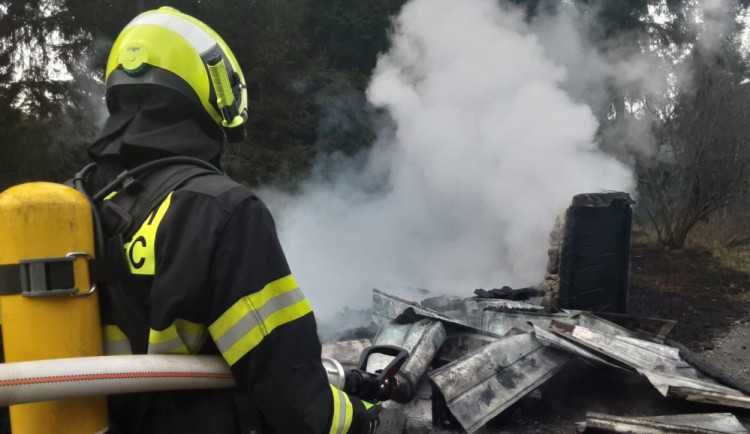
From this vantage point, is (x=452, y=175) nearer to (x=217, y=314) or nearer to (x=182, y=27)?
(x=182, y=27)

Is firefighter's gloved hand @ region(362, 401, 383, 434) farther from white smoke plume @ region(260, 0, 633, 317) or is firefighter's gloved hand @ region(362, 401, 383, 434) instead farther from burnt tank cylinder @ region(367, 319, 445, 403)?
white smoke plume @ region(260, 0, 633, 317)

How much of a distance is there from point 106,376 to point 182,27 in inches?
41.2

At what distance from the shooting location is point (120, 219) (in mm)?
1370

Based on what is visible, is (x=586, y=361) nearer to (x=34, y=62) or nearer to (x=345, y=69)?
(x=34, y=62)

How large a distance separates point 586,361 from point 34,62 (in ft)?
28.4

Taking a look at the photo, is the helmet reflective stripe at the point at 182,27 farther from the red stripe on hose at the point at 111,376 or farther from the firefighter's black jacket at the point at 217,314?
the red stripe on hose at the point at 111,376

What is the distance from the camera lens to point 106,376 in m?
1.16

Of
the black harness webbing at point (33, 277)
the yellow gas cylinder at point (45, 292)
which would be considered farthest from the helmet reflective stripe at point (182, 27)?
the black harness webbing at point (33, 277)

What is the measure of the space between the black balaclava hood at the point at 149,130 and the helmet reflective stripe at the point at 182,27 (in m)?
0.20

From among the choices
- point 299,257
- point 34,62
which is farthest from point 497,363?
point 34,62

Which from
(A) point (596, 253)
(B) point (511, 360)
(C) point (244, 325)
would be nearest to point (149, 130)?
(C) point (244, 325)

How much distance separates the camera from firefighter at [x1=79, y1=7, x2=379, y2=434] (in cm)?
126

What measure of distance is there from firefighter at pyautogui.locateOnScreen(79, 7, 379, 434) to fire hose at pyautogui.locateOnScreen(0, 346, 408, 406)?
54 millimetres

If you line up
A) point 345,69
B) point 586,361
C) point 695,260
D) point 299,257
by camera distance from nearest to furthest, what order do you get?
point 586,361 → point 299,257 → point 695,260 → point 345,69
